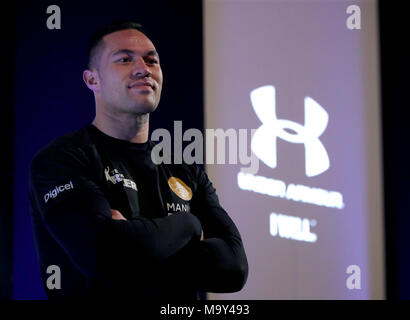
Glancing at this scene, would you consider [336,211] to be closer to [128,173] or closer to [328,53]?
[328,53]

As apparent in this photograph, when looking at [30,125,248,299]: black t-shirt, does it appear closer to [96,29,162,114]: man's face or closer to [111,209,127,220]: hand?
[111,209,127,220]: hand

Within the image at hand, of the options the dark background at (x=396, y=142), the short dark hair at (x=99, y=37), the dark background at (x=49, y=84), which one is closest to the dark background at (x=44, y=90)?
the dark background at (x=49, y=84)

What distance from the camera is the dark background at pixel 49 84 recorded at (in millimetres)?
2496

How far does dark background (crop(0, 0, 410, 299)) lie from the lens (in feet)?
8.19

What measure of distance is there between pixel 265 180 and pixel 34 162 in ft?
4.37

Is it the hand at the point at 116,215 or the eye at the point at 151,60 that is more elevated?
the eye at the point at 151,60

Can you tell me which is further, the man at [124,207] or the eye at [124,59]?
the eye at [124,59]

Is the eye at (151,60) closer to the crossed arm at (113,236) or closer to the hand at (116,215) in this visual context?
the crossed arm at (113,236)

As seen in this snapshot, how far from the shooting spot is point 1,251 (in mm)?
2494

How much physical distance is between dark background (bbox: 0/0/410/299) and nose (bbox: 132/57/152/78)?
317 mm

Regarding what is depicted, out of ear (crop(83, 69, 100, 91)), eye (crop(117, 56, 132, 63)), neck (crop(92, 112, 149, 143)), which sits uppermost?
eye (crop(117, 56, 132, 63))

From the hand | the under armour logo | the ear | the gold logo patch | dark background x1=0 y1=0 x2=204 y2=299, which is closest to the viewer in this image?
the hand

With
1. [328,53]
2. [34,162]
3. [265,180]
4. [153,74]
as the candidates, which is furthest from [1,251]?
[328,53]

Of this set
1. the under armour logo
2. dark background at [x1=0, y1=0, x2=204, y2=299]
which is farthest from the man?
the under armour logo
